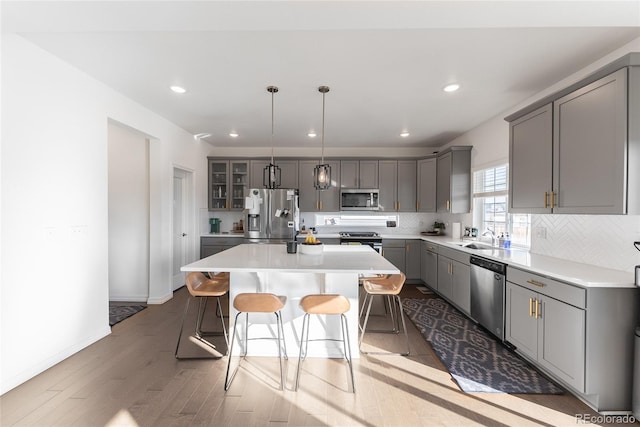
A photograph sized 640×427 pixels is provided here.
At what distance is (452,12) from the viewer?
5.73 feet

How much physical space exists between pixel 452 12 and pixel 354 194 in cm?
417

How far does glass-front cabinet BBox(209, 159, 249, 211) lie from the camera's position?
5852 millimetres

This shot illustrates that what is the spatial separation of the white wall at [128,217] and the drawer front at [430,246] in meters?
4.41

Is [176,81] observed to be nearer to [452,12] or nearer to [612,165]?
[452,12]

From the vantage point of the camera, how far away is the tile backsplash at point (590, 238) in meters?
2.26

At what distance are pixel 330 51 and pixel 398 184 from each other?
12.4 ft

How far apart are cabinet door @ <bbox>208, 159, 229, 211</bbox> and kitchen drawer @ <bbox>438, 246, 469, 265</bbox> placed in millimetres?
4018

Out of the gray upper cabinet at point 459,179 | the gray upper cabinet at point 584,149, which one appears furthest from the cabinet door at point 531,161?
the gray upper cabinet at point 459,179

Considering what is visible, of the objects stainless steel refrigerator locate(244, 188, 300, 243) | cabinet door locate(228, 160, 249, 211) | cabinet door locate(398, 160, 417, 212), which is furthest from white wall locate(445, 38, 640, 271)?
cabinet door locate(228, 160, 249, 211)

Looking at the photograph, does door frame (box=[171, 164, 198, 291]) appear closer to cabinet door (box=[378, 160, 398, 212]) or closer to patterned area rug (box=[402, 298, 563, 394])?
cabinet door (box=[378, 160, 398, 212])

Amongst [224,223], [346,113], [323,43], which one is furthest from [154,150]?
[323,43]

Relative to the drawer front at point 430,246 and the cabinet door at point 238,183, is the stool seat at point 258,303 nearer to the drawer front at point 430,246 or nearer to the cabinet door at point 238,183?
the drawer front at point 430,246

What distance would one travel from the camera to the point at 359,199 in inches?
229

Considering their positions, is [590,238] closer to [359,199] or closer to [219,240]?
[359,199]
